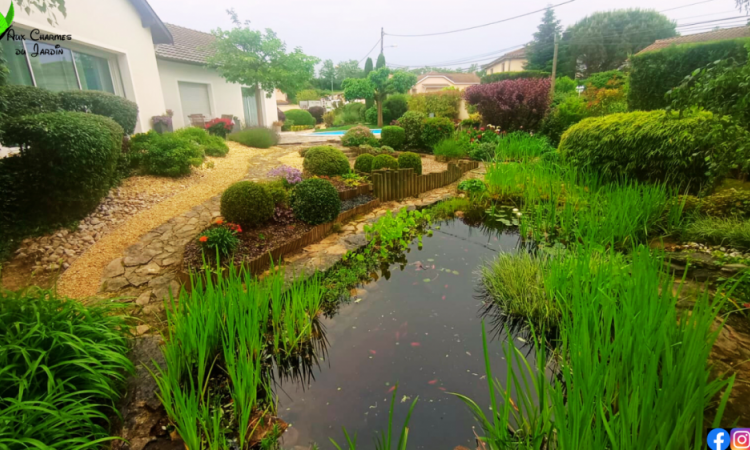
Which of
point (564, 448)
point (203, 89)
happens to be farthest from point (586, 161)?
point (203, 89)

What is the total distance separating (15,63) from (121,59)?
9.91ft

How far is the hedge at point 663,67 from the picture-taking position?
795 cm

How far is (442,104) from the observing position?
14578mm

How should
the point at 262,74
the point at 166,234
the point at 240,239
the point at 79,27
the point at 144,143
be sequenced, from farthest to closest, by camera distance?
the point at 262,74 → the point at 79,27 → the point at 144,143 → the point at 166,234 → the point at 240,239

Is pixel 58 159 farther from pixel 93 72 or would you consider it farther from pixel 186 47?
pixel 186 47

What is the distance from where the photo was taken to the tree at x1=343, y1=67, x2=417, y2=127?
15383 mm

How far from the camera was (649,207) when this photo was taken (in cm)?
348

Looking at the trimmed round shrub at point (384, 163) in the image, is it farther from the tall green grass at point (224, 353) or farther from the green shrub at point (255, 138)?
the green shrub at point (255, 138)

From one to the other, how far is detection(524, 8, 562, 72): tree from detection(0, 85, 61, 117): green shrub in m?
31.8

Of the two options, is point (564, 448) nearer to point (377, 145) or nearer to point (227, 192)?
point (227, 192)

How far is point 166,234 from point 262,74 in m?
9.32

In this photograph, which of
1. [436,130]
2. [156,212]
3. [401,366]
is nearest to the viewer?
[401,366]

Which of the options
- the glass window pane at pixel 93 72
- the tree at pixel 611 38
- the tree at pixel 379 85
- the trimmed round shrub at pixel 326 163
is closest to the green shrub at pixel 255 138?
the glass window pane at pixel 93 72

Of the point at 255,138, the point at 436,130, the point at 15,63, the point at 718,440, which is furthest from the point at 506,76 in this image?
the point at 718,440
